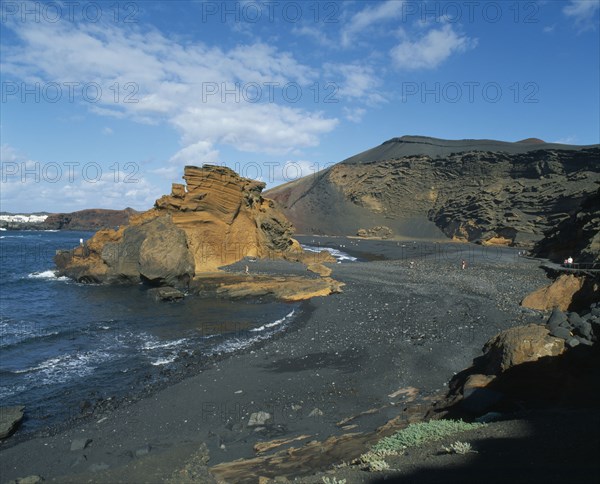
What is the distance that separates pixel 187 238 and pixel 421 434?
2442cm

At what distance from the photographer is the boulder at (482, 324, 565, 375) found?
23.7 feet

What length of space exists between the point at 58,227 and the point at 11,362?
5088 inches

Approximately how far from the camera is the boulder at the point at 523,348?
7.24 meters

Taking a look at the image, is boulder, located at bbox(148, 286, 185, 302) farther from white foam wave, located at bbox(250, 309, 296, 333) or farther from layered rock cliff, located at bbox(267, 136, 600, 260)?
layered rock cliff, located at bbox(267, 136, 600, 260)

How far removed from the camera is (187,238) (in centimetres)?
2788

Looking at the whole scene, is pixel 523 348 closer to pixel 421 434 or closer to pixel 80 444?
pixel 421 434

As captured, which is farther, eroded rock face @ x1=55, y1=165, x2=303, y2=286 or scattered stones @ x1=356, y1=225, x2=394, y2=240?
scattered stones @ x1=356, y1=225, x2=394, y2=240

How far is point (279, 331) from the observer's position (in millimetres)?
15344

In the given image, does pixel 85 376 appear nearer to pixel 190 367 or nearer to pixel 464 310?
pixel 190 367

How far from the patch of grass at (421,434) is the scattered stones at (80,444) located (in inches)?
223

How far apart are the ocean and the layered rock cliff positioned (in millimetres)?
35800

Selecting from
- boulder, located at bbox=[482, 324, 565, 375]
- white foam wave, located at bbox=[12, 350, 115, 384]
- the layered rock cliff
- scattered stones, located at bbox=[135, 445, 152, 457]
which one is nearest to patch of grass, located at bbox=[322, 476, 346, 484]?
scattered stones, located at bbox=[135, 445, 152, 457]

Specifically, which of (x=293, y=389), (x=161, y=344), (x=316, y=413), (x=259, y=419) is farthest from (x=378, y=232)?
(x=259, y=419)

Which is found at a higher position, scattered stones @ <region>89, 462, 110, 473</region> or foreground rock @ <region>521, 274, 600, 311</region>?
foreground rock @ <region>521, 274, 600, 311</region>
